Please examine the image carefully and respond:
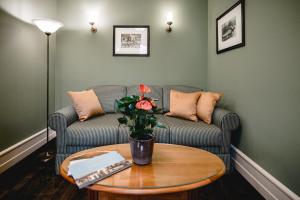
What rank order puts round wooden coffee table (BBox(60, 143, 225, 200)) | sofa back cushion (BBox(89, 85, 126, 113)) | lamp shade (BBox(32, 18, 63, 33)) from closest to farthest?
1. round wooden coffee table (BBox(60, 143, 225, 200))
2. lamp shade (BBox(32, 18, 63, 33))
3. sofa back cushion (BBox(89, 85, 126, 113))

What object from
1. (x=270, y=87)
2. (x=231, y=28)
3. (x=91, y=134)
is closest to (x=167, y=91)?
(x=231, y=28)

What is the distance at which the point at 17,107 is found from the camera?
2.53 m

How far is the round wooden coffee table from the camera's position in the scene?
3.51ft

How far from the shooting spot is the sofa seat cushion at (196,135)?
7.27ft

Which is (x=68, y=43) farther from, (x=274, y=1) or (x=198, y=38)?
(x=274, y=1)

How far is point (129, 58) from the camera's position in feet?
11.3

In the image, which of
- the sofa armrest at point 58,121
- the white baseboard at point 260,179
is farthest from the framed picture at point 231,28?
the sofa armrest at point 58,121

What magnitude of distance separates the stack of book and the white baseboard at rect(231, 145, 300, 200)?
3.90 ft

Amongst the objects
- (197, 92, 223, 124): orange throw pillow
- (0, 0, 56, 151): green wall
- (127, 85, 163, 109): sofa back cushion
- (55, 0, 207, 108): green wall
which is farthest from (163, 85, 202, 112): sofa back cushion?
(0, 0, 56, 151): green wall

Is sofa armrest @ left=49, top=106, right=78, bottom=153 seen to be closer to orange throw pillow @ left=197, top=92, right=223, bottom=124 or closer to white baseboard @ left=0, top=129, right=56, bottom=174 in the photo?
white baseboard @ left=0, top=129, right=56, bottom=174

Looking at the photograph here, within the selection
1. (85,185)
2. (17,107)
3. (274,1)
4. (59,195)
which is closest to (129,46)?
(17,107)

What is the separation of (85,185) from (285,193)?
144 cm

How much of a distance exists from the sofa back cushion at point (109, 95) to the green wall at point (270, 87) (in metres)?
1.47

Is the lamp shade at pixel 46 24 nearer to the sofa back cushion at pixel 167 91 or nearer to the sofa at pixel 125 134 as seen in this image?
the sofa at pixel 125 134
